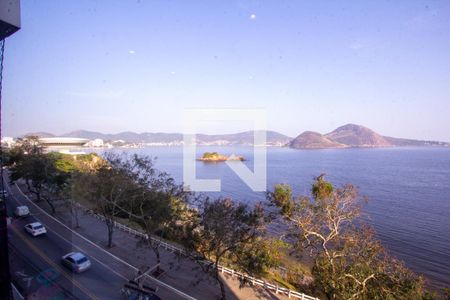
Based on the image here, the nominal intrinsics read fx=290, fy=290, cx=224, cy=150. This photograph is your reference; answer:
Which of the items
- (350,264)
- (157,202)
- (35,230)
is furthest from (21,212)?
(350,264)

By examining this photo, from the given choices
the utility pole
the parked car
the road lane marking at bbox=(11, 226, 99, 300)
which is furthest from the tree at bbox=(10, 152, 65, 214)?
the utility pole

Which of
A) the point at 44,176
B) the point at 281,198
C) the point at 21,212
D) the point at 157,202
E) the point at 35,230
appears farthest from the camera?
the point at 44,176

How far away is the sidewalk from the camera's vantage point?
41.1 ft

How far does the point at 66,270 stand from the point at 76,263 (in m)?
0.63

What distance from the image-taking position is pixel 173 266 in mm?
14703

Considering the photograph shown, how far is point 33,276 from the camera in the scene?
41.9 feet

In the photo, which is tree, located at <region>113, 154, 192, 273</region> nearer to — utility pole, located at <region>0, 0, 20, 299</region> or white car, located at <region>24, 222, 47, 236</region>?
utility pole, located at <region>0, 0, 20, 299</region>

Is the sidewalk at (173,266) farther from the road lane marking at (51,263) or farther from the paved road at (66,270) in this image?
the road lane marking at (51,263)

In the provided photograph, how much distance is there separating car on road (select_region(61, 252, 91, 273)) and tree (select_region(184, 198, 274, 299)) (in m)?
4.90

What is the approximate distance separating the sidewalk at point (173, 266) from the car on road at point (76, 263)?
2.20 meters

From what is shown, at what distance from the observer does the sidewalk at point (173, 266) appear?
41.1 feet

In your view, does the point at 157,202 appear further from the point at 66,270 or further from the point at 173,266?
the point at 66,270

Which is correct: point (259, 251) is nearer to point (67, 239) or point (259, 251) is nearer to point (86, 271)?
point (86, 271)

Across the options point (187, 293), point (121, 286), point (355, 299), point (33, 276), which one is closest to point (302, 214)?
point (355, 299)
